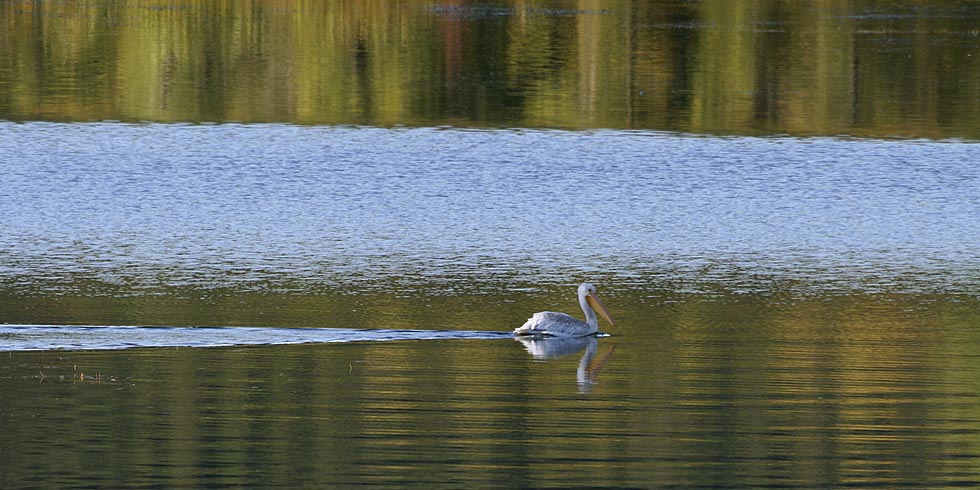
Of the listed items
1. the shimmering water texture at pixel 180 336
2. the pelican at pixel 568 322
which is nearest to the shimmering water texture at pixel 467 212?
the shimmering water texture at pixel 180 336

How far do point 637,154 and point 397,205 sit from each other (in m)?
6.22

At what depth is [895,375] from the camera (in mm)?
14461

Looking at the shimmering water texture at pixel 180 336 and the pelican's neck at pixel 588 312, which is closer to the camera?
the shimmering water texture at pixel 180 336

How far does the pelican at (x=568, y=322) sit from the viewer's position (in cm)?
1590

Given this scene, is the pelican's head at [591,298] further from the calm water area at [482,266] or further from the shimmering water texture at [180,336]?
the shimmering water texture at [180,336]

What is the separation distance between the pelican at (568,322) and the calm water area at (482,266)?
167mm

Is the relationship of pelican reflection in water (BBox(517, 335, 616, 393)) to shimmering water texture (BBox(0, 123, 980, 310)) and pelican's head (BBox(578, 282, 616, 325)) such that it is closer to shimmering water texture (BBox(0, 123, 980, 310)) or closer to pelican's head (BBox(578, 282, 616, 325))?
pelican's head (BBox(578, 282, 616, 325))

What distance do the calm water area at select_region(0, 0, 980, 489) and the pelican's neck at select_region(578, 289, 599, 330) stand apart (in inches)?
10.5

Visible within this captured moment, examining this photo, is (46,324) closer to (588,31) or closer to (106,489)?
(106,489)

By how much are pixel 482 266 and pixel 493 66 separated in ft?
79.1

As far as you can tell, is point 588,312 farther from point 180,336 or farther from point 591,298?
point 180,336

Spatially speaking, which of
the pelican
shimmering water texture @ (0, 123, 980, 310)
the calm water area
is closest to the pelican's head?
the pelican

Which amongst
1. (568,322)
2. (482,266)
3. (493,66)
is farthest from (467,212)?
(493,66)

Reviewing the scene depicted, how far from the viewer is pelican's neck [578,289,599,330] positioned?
1648 centimetres
